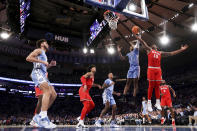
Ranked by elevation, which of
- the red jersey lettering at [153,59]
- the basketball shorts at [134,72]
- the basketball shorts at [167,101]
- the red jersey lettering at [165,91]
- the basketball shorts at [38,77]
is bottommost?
the basketball shorts at [167,101]

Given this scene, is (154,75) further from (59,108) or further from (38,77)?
(59,108)

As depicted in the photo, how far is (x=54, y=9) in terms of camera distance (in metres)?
14.4

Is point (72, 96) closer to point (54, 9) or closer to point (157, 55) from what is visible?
point (54, 9)

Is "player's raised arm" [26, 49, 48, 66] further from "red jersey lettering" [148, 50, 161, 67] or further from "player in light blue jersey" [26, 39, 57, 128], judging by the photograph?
"red jersey lettering" [148, 50, 161, 67]

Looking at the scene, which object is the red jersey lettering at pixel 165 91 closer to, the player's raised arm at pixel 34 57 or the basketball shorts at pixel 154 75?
Answer: the basketball shorts at pixel 154 75

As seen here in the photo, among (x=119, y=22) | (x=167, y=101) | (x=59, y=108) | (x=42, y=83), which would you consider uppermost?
(x=119, y=22)

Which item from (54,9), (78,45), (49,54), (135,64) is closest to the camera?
(135,64)

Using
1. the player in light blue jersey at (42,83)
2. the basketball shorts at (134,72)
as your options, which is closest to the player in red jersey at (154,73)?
the basketball shorts at (134,72)

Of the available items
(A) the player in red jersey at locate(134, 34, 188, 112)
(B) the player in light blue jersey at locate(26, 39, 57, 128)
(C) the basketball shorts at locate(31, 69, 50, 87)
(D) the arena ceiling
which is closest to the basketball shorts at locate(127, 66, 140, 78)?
(A) the player in red jersey at locate(134, 34, 188, 112)

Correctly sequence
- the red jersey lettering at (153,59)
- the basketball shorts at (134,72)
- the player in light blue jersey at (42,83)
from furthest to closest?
1. the basketball shorts at (134,72)
2. the red jersey lettering at (153,59)
3. the player in light blue jersey at (42,83)

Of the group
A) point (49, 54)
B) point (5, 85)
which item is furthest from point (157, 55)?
point (5, 85)

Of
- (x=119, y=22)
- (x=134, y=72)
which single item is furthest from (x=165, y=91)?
(x=119, y=22)

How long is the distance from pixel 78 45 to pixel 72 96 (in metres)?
19.3

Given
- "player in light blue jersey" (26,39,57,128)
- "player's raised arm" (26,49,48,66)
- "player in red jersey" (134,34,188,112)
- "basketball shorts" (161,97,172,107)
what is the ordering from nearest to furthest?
"player in light blue jersey" (26,39,57,128) → "player's raised arm" (26,49,48,66) → "player in red jersey" (134,34,188,112) → "basketball shorts" (161,97,172,107)
